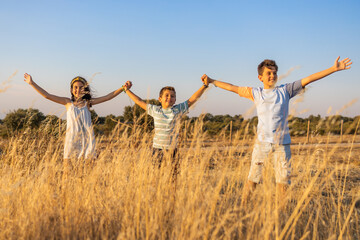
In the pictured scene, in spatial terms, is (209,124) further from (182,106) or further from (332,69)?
(332,69)

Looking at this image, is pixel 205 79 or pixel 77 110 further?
pixel 77 110

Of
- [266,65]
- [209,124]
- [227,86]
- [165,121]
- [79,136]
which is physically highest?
[266,65]

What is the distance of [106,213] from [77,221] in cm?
22

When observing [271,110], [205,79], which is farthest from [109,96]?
[271,110]

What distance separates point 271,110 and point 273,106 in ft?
0.18

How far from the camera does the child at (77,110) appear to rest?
3684mm

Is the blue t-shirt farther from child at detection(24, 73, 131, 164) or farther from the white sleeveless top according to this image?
the white sleeveless top

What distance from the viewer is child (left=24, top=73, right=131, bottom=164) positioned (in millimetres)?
3684

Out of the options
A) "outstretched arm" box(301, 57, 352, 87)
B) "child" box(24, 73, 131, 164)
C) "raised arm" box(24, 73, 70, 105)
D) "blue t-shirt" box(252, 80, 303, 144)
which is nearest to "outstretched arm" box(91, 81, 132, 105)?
"child" box(24, 73, 131, 164)

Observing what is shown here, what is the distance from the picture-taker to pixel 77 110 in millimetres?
3969

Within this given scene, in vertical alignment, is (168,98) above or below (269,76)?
below

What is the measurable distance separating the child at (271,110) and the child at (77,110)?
5.24ft

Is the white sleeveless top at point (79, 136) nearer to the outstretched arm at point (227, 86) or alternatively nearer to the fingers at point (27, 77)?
the fingers at point (27, 77)

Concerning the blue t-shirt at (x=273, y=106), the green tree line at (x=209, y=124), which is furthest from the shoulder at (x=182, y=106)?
the blue t-shirt at (x=273, y=106)
